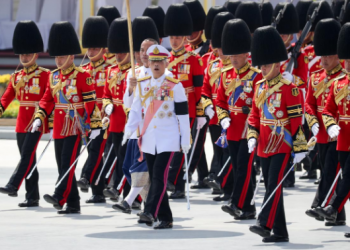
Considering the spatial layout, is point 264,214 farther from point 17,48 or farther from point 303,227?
point 17,48

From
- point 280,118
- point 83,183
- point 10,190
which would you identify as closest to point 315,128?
point 280,118

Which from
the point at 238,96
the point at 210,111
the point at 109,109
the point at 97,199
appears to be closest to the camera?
the point at 238,96

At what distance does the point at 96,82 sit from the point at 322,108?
3.11m

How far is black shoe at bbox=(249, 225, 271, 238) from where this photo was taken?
9031 mm

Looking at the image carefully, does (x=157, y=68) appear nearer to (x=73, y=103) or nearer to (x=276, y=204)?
(x=73, y=103)

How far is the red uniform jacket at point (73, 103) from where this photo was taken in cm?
1088

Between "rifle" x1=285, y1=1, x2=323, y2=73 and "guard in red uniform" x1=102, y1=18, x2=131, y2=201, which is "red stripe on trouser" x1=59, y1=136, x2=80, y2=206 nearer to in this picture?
"guard in red uniform" x1=102, y1=18, x2=131, y2=201

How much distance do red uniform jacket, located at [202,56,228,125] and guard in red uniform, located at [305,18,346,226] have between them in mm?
1351

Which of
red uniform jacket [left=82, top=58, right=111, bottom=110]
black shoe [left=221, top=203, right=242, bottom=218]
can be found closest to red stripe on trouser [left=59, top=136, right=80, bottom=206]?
black shoe [left=221, top=203, right=242, bottom=218]

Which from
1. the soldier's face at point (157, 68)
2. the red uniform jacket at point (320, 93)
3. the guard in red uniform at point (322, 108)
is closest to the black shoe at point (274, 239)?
the guard in red uniform at point (322, 108)

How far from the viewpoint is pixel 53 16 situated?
22922 mm

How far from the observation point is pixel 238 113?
35.1 feet

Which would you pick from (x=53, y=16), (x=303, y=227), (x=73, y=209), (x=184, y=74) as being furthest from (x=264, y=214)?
(x=53, y=16)

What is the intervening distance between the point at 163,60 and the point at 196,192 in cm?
312
